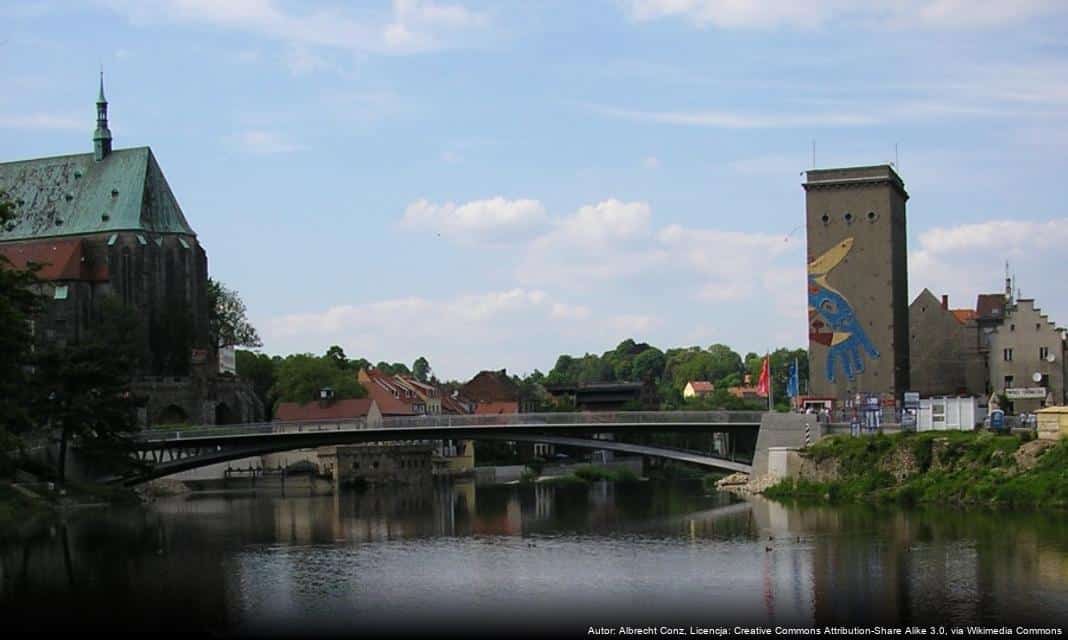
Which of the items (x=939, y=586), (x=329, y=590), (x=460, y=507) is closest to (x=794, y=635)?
(x=939, y=586)

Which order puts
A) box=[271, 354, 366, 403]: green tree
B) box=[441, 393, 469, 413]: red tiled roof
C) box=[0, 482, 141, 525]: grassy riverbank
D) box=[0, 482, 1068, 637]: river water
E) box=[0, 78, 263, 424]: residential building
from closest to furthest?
box=[0, 482, 1068, 637]: river water, box=[0, 482, 141, 525]: grassy riverbank, box=[0, 78, 263, 424]: residential building, box=[271, 354, 366, 403]: green tree, box=[441, 393, 469, 413]: red tiled roof

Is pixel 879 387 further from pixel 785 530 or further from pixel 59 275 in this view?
pixel 59 275

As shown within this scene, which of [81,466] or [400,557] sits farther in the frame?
[81,466]

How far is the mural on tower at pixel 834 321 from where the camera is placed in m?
106

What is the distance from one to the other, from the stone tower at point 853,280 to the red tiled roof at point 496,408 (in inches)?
2906

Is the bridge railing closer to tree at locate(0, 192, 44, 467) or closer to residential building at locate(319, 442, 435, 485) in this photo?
residential building at locate(319, 442, 435, 485)

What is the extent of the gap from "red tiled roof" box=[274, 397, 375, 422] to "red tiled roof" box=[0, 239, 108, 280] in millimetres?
19569

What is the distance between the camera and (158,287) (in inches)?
5605

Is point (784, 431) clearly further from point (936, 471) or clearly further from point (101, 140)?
point (101, 140)

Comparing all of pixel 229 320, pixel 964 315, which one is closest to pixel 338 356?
pixel 229 320

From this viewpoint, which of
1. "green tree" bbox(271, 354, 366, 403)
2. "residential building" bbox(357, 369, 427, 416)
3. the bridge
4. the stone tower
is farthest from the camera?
"residential building" bbox(357, 369, 427, 416)

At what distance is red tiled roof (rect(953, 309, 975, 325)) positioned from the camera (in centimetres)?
12129

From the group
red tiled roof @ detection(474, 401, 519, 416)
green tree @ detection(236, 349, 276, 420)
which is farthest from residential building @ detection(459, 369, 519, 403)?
green tree @ detection(236, 349, 276, 420)

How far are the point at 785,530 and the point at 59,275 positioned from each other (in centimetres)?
8834
